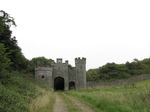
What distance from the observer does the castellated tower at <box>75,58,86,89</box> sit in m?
34.7

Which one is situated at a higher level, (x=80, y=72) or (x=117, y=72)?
(x=117, y=72)

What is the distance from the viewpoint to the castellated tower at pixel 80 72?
3472 centimetres

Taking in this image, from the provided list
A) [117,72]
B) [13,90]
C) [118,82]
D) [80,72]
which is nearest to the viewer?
[13,90]

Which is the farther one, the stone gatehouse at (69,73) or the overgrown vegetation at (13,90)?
the stone gatehouse at (69,73)

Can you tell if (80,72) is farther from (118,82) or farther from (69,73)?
(118,82)

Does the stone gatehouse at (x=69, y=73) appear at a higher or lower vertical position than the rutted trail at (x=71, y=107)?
higher

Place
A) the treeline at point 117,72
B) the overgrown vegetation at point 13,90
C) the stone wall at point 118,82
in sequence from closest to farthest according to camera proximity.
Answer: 1. the overgrown vegetation at point 13,90
2. the stone wall at point 118,82
3. the treeline at point 117,72

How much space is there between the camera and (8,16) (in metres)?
21.1

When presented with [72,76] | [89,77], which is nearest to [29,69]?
[72,76]

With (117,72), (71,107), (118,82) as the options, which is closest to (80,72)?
(118,82)

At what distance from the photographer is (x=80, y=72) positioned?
35250 mm

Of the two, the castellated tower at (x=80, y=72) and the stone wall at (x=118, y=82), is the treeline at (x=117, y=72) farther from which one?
the castellated tower at (x=80, y=72)

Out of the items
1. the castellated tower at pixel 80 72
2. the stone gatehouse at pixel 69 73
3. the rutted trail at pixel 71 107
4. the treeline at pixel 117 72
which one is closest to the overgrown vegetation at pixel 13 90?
the rutted trail at pixel 71 107

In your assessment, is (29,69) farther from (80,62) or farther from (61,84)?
(80,62)
